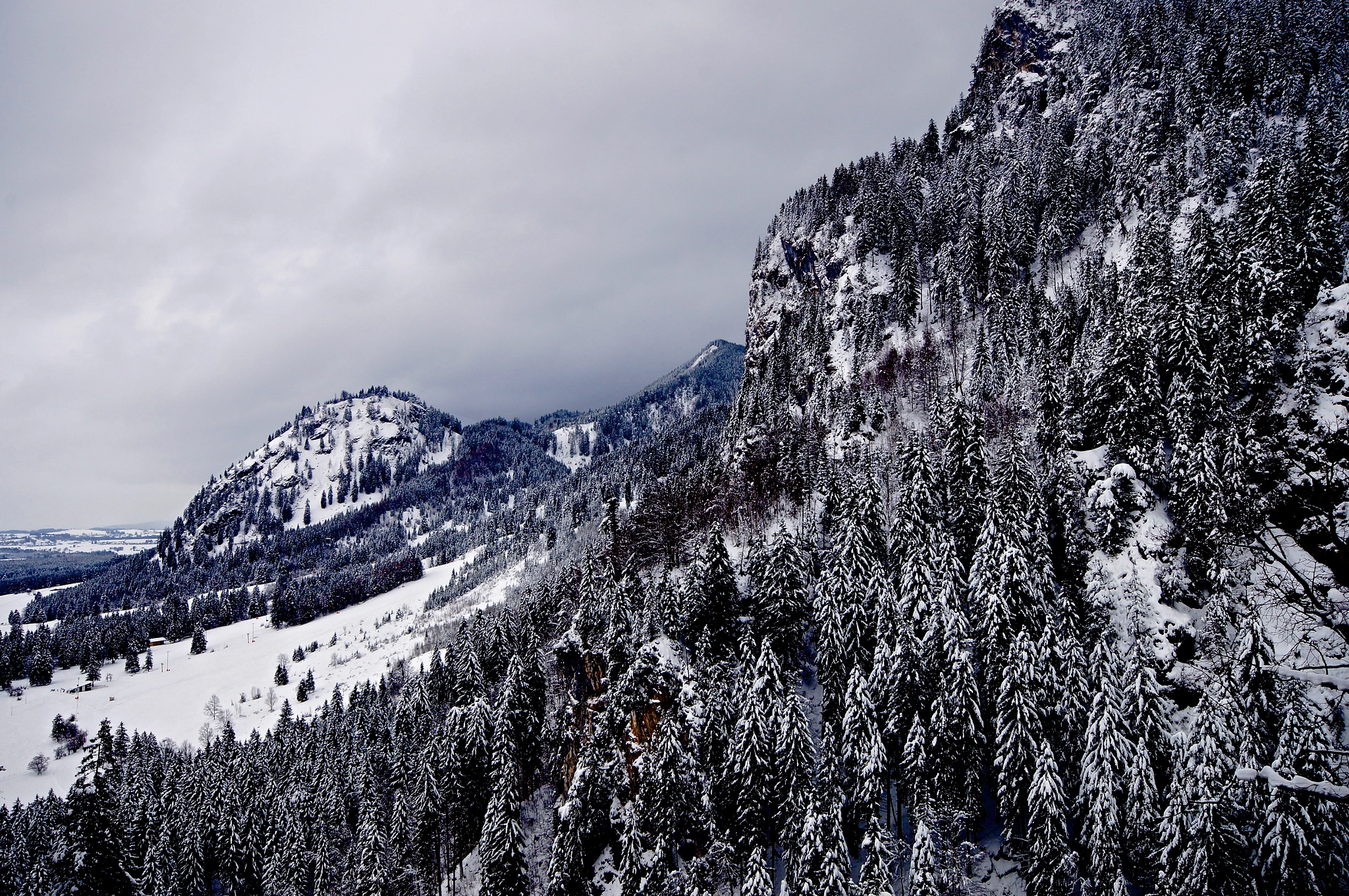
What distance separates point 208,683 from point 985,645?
18513cm

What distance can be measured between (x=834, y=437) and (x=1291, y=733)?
220ft

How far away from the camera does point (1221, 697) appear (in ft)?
92.4

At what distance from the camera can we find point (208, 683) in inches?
5950

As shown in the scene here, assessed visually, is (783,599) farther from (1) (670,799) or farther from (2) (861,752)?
(1) (670,799)

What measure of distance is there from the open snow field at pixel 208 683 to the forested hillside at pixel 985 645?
43453 mm

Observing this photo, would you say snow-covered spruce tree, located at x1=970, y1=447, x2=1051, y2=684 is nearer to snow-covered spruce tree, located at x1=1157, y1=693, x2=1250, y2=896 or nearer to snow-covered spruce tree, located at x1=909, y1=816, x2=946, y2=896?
snow-covered spruce tree, located at x1=1157, y1=693, x2=1250, y2=896

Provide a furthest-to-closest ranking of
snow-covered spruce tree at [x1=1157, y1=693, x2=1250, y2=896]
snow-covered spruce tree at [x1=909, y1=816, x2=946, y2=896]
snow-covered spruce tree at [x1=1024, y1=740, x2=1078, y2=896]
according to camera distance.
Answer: snow-covered spruce tree at [x1=1024, y1=740, x2=1078, y2=896] < snow-covered spruce tree at [x1=909, y1=816, x2=946, y2=896] < snow-covered spruce tree at [x1=1157, y1=693, x2=1250, y2=896]

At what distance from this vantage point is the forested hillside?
1188 inches

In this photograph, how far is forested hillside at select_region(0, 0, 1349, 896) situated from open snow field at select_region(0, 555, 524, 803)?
43453 mm

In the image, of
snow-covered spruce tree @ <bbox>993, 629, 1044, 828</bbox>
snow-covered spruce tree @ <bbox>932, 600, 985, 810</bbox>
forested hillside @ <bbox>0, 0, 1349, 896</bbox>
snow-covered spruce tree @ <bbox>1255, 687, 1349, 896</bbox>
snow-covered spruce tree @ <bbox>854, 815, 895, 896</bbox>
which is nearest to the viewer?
snow-covered spruce tree @ <bbox>1255, 687, 1349, 896</bbox>

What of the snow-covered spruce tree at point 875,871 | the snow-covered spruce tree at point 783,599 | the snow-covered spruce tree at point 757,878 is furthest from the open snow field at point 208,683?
the snow-covered spruce tree at point 875,871

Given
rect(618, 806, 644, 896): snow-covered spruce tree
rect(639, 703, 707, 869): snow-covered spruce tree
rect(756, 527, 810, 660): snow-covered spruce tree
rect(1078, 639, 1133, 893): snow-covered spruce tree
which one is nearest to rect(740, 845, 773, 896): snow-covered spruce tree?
rect(639, 703, 707, 869): snow-covered spruce tree

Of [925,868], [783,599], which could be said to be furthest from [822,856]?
[783,599]

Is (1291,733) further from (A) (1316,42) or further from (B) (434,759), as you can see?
(A) (1316,42)
